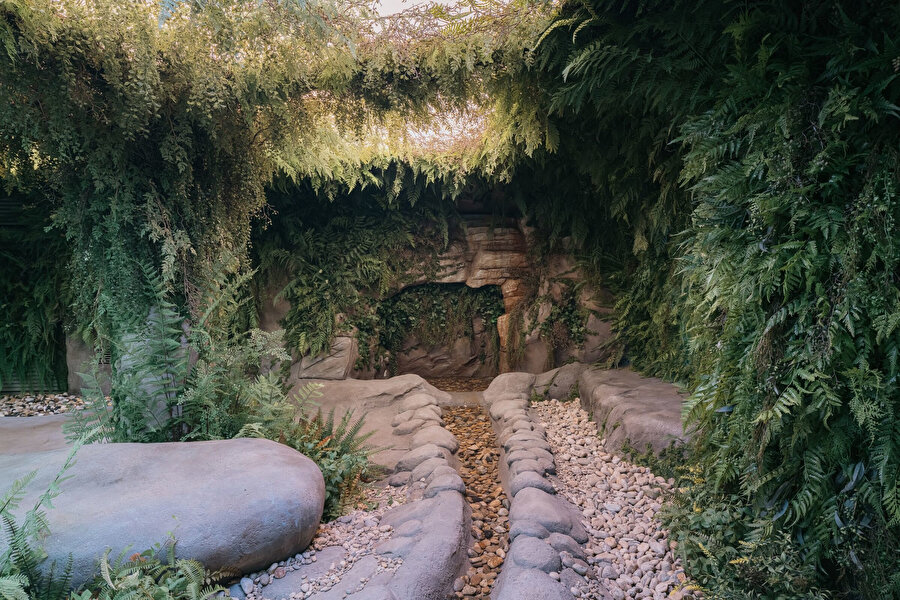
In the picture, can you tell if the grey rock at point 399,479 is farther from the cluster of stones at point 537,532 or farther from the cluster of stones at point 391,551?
the cluster of stones at point 537,532

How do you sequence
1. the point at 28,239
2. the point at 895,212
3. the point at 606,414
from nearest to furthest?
the point at 895,212 → the point at 606,414 → the point at 28,239

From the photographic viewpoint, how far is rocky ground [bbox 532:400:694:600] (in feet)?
8.54

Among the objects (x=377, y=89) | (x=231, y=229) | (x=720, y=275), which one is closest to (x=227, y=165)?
(x=231, y=229)

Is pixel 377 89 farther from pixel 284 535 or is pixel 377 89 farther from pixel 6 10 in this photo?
pixel 284 535

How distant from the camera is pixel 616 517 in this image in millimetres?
3295

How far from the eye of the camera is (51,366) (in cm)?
600

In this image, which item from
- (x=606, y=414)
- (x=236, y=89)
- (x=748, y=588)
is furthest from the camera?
(x=606, y=414)

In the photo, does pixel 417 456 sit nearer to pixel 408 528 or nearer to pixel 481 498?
pixel 481 498

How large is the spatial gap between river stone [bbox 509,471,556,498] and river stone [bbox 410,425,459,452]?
91 centimetres

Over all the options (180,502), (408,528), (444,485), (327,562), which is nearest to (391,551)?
(408,528)

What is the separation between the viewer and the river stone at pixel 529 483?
143 inches

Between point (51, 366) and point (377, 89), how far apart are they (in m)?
5.59

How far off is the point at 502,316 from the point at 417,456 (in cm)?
366

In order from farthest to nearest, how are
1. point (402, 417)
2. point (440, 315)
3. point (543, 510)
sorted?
point (440, 315)
point (402, 417)
point (543, 510)
